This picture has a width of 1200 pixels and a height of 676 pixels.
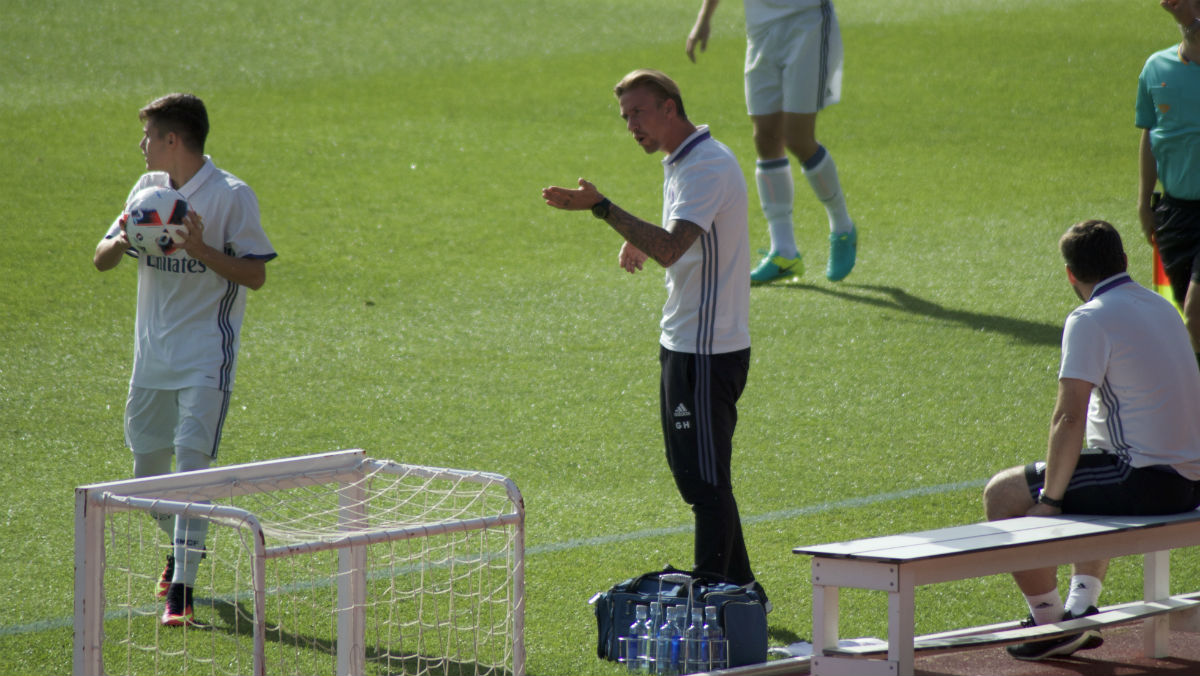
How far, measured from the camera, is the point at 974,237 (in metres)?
11.4

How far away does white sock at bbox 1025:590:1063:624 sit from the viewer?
462 cm

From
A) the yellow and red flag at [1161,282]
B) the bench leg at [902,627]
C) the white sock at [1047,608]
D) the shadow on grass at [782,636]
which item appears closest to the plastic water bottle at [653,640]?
the shadow on grass at [782,636]

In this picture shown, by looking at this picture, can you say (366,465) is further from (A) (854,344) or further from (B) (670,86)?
(A) (854,344)

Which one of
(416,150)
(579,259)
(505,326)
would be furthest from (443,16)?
(505,326)

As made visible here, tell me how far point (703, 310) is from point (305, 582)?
1.98 metres

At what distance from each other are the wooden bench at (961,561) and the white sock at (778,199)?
5.45m

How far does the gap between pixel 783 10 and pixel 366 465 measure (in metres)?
6.13

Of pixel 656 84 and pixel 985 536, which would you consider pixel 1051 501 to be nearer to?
pixel 985 536

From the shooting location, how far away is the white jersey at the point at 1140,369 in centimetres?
447

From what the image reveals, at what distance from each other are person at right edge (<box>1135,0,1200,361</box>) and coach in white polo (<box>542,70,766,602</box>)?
3.11 m

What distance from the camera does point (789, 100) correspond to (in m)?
9.63

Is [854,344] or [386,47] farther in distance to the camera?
[386,47]

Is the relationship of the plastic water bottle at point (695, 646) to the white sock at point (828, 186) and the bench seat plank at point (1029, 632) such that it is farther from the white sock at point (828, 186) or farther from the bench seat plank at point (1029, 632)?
the white sock at point (828, 186)

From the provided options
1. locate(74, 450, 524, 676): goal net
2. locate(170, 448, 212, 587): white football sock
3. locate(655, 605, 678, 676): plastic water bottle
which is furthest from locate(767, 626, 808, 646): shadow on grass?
locate(170, 448, 212, 587): white football sock
